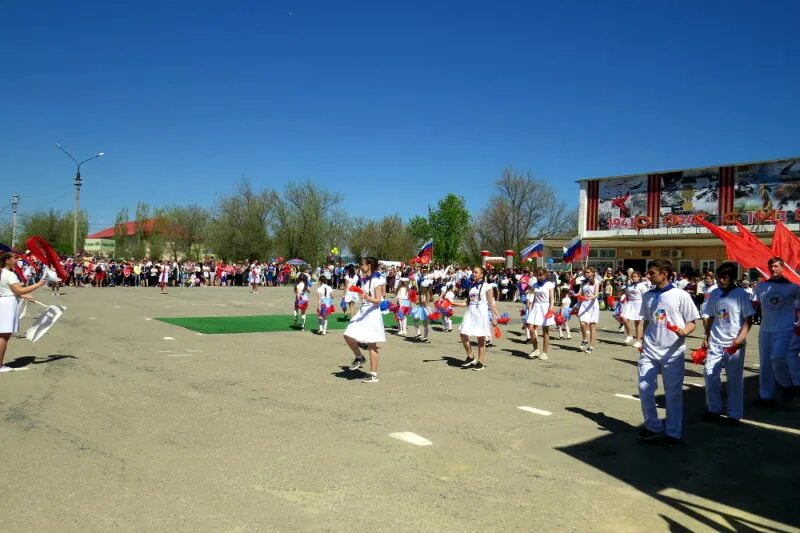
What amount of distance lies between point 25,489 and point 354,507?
261 cm

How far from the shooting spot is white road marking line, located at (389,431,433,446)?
590 centimetres

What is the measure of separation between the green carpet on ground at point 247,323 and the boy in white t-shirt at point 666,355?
36.8 ft

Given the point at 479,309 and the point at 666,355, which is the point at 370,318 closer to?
the point at 479,309

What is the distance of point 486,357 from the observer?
11938 millimetres

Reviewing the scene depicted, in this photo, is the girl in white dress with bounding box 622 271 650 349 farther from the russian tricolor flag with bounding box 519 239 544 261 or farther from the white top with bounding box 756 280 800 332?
the russian tricolor flag with bounding box 519 239 544 261

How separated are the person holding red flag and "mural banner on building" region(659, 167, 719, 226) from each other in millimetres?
36832

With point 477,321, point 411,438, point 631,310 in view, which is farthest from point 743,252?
point 631,310

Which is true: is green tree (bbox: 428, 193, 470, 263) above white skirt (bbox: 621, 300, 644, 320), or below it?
above

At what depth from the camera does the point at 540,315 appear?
466 inches

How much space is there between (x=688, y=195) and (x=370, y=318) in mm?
40975

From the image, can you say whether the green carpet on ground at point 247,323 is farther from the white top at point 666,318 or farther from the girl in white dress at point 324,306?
the white top at point 666,318

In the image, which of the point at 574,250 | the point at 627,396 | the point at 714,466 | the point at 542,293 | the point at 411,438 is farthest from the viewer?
the point at 574,250

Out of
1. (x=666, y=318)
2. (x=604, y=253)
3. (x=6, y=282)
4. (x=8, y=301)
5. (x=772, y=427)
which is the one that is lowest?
(x=772, y=427)

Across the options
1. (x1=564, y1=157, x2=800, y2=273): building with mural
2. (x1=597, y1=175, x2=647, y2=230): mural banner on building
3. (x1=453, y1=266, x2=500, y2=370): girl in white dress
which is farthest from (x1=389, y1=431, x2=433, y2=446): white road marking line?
(x1=597, y1=175, x2=647, y2=230): mural banner on building
